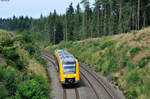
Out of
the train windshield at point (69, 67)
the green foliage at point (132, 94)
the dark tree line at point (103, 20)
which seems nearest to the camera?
the green foliage at point (132, 94)

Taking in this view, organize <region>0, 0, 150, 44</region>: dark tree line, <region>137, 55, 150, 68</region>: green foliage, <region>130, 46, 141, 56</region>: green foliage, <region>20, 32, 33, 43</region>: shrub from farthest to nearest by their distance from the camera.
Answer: <region>0, 0, 150, 44</region>: dark tree line < <region>20, 32, 33, 43</region>: shrub < <region>130, 46, 141, 56</region>: green foliage < <region>137, 55, 150, 68</region>: green foliage

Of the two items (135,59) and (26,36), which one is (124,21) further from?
(26,36)

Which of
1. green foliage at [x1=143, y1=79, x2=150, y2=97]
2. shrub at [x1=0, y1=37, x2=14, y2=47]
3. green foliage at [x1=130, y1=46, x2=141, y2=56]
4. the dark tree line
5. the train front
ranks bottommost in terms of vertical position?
green foliage at [x1=143, y1=79, x2=150, y2=97]

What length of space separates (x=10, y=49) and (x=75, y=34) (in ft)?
196

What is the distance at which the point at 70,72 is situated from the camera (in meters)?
17.3

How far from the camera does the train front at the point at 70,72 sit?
17.1 m

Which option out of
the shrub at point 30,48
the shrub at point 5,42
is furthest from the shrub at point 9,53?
the shrub at point 30,48

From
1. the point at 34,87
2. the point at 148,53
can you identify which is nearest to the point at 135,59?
the point at 148,53

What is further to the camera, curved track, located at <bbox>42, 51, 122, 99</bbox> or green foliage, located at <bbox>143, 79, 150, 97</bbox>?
curved track, located at <bbox>42, 51, 122, 99</bbox>

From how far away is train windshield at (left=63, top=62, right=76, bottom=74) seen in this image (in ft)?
57.1

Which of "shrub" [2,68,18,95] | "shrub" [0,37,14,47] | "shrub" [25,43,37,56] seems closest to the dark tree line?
"shrub" [25,43,37,56]

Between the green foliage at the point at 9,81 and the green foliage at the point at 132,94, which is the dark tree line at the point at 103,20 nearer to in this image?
the green foliage at the point at 132,94

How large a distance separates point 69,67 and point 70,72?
2.41 ft

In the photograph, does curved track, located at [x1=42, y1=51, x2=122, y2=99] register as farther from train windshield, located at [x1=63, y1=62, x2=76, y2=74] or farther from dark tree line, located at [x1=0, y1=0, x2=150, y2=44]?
dark tree line, located at [x1=0, y1=0, x2=150, y2=44]
